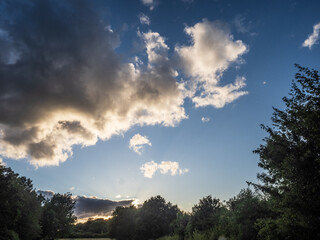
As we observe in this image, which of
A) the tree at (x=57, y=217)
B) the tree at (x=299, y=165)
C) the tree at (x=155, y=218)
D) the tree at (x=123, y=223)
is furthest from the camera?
the tree at (x=123, y=223)

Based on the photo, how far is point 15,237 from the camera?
28562 mm

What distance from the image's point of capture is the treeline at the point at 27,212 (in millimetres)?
24584

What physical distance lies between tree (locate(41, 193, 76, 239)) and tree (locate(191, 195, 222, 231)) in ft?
137

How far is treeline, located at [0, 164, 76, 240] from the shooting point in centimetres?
2458

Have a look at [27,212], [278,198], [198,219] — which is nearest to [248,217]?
[278,198]

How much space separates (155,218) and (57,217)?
31593 mm

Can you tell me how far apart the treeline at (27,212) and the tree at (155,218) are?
80.8 feet

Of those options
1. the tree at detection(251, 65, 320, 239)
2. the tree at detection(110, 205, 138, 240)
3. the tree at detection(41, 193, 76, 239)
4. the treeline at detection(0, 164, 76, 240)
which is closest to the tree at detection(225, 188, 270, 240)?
the tree at detection(251, 65, 320, 239)

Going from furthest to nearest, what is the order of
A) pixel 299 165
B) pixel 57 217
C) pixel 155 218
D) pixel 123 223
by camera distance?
pixel 123 223 < pixel 155 218 < pixel 57 217 < pixel 299 165

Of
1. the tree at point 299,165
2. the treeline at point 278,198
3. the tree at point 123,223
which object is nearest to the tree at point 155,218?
the tree at point 123,223

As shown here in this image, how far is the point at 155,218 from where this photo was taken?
227ft

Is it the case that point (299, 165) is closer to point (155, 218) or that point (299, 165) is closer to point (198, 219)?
point (198, 219)

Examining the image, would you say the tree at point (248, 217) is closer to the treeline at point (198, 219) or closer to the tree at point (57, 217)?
the treeline at point (198, 219)

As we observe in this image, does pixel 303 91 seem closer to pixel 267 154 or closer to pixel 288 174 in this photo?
pixel 288 174
